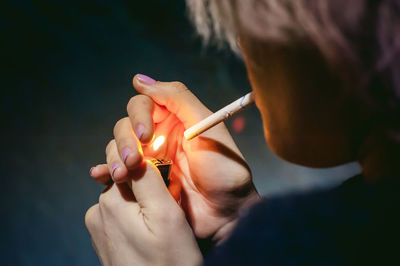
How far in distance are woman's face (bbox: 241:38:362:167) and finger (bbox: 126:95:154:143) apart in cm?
28

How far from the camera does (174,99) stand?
78cm

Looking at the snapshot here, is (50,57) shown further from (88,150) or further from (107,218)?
(107,218)

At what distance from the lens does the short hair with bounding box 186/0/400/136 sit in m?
0.34

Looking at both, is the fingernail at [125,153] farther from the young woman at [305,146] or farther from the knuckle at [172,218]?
the knuckle at [172,218]

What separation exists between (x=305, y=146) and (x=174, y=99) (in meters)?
0.41

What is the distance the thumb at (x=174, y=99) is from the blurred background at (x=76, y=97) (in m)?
0.18

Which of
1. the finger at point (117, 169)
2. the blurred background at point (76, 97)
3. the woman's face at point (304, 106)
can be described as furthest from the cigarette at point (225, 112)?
the blurred background at point (76, 97)

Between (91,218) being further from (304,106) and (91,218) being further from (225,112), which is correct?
(304,106)

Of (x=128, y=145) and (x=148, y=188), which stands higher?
(x=128, y=145)

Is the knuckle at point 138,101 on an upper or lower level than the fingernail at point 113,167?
upper

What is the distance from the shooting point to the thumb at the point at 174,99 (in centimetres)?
78

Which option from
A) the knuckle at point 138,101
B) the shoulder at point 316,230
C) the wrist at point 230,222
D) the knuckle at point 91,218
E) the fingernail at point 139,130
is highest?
the knuckle at point 138,101

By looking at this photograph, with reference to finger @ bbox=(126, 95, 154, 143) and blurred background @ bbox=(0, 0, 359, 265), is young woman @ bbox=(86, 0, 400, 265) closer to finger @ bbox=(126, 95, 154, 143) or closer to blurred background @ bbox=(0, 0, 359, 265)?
finger @ bbox=(126, 95, 154, 143)

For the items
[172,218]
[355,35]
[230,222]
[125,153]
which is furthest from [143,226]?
[355,35]
